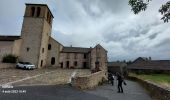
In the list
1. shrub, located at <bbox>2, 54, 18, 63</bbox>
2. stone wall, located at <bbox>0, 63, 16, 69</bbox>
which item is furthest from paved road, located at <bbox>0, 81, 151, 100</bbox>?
shrub, located at <bbox>2, 54, 18, 63</bbox>

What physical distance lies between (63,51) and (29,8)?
51.9 feet

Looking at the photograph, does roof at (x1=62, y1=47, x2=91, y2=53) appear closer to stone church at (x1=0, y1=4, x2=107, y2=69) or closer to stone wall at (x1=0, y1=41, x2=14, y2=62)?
stone church at (x1=0, y1=4, x2=107, y2=69)

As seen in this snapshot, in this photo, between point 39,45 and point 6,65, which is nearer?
point 6,65

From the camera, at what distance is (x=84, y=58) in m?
55.4

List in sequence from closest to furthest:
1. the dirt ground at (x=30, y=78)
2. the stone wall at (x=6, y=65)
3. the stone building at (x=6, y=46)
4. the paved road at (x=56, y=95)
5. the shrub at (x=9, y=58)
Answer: the paved road at (x=56, y=95), the dirt ground at (x=30, y=78), the stone wall at (x=6, y=65), the shrub at (x=9, y=58), the stone building at (x=6, y=46)

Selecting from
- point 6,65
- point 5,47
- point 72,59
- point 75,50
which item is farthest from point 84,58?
point 6,65

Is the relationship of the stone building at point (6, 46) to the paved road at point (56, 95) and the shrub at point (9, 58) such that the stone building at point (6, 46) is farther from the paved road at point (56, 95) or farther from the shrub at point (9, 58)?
the paved road at point (56, 95)

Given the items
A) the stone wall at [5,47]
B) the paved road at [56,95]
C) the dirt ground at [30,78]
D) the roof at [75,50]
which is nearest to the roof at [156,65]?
the roof at [75,50]

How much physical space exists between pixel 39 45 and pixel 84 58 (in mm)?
17961

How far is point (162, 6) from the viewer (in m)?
6.13

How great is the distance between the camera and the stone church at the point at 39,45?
39694 millimetres

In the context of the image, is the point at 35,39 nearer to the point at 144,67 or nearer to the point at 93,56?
the point at 93,56

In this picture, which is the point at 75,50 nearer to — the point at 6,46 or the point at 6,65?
the point at 6,46

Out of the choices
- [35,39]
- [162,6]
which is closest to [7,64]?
[35,39]
